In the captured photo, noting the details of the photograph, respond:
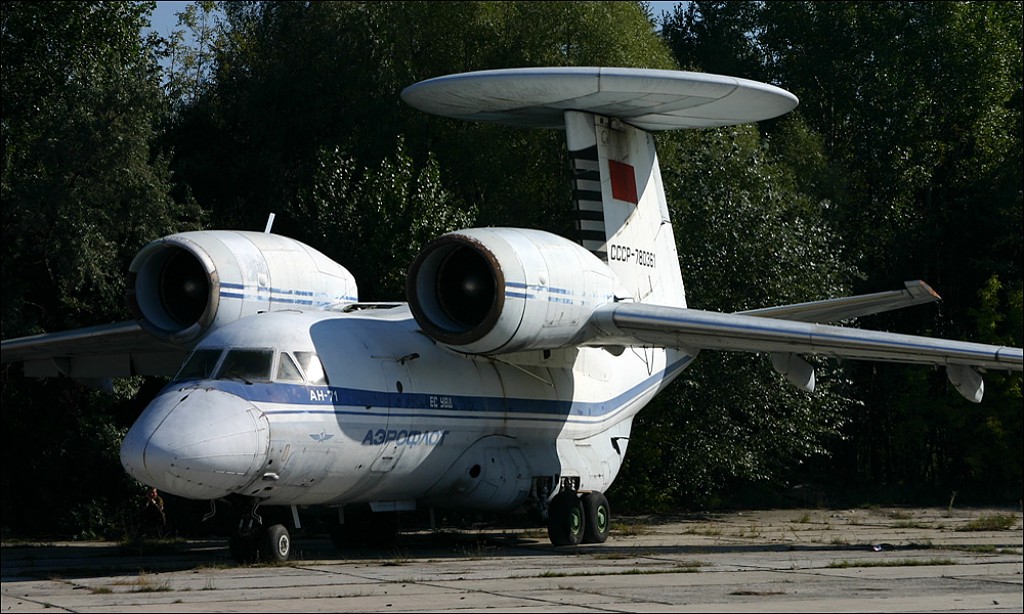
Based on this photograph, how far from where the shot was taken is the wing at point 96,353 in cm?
1623

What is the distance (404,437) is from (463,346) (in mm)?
1217

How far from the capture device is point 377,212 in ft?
73.5

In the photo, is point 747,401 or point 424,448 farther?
point 747,401

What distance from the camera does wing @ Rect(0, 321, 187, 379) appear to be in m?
16.2

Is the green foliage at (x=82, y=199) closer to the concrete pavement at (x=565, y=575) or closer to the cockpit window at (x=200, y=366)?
the concrete pavement at (x=565, y=575)

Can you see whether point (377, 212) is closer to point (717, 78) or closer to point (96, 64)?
point (96, 64)

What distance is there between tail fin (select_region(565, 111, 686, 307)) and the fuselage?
4.29 feet

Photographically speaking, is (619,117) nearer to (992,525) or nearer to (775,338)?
(775,338)

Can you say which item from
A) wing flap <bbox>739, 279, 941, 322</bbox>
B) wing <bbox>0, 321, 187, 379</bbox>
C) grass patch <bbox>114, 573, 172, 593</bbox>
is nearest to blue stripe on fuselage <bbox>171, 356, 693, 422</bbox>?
grass patch <bbox>114, 573, 172, 593</bbox>

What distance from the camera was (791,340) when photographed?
13891 millimetres

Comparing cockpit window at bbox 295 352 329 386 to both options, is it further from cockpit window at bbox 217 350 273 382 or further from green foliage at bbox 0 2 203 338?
green foliage at bbox 0 2 203 338

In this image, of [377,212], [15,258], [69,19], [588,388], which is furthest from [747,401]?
[69,19]

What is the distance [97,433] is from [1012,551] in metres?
14.1

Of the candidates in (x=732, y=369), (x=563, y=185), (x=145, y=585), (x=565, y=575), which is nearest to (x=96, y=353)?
(x=145, y=585)
